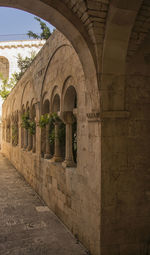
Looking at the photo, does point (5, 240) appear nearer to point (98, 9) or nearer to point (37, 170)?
point (37, 170)

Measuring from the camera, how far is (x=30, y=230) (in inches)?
187

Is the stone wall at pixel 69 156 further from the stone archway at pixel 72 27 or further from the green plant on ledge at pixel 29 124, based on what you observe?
the green plant on ledge at pixel 29 124

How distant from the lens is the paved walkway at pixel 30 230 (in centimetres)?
396

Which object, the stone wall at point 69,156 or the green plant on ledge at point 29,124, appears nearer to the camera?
the stone wall at point 69,156

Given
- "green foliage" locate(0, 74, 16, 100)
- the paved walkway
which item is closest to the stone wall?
the paved walkway

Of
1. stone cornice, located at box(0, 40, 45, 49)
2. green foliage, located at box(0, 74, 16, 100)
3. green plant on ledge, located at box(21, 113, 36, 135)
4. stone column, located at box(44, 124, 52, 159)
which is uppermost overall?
stone cornice, located at box(0, 40, 45, 49)

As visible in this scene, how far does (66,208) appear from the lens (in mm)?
4891

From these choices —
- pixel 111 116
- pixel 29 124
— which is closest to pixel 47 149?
pixel 29 124

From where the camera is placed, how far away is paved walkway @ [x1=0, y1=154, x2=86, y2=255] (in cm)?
396

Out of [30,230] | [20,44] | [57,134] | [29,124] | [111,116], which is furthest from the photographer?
[20,44]

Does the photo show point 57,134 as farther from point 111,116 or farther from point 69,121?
point 111,116

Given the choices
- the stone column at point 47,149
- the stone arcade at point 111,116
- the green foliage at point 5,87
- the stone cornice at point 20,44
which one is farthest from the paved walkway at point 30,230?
the stone cornice at point 20,44

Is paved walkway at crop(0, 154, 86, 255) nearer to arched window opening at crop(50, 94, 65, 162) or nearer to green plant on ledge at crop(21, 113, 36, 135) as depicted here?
arched window opening at crop(50, 94, 65, 162)

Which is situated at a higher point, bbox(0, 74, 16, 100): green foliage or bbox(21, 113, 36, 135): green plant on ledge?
bbox(0, 74, 16, 100): green foliage
